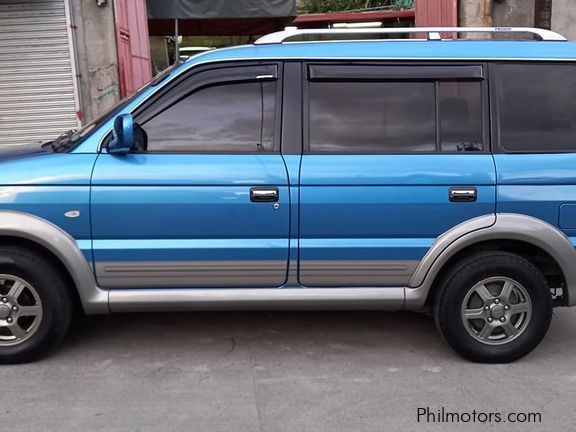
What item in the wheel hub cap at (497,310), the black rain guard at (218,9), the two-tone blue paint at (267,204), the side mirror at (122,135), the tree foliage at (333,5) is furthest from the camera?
the tree foliage at (333,5)

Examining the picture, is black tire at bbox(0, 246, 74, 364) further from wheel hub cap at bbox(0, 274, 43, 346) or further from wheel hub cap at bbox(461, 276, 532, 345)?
wheel hub cap at bbox(461, 276, 532, 345)

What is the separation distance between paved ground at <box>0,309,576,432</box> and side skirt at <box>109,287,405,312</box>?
0.42m

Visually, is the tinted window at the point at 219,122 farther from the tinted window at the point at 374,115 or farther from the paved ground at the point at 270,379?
the paved ground at the point at 270,379

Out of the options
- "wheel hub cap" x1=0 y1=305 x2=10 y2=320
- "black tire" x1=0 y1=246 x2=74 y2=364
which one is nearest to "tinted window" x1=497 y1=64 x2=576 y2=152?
"black tire" x1=0 y1=246 x2=74 y2=364

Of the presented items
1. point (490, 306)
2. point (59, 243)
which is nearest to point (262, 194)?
point (59, 243)

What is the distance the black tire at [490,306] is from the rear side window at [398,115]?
2.48 ft

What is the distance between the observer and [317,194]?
145 inches

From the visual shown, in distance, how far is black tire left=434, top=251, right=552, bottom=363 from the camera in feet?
12.4

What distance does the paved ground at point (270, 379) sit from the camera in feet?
10.8

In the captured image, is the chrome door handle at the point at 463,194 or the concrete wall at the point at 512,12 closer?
the chrome door handle at the point at 463,194

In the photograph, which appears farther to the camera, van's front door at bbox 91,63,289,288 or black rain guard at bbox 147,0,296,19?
black rain guard at bbox 147,0,296,19

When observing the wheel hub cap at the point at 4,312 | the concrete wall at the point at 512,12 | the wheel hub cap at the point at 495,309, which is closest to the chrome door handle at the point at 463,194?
the wheel hub cap at the point at 495,309

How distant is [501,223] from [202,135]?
1.94 m

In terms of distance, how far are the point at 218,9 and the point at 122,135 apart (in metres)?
8.05
